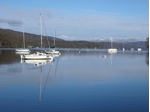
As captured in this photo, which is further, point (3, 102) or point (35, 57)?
point (35, 57)

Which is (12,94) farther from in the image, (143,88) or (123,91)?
(143,88)

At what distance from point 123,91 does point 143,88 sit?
6.43 ft

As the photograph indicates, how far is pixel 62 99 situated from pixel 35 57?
3032 centimetres

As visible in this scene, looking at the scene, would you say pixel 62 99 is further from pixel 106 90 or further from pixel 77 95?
pixel 106 90

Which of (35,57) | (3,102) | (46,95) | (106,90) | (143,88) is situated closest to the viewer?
(3,102)

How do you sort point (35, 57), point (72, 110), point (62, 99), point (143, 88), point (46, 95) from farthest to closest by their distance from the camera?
point (35, 57)
point (143, 88)
point (46, 95)
point (62, 99)
point (72, 110)

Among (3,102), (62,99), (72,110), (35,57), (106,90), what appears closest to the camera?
(72,110)

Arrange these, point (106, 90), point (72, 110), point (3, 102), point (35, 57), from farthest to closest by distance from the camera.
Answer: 1. point (35, 57)
2. point (106, 90)
3. point (3, 102)
4. point (72, 110)

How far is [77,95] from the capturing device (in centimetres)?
1440

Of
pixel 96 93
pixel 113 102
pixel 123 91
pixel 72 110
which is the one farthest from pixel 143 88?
pixel 72 110

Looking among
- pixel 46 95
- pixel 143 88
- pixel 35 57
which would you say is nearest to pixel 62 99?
pixel 46 95

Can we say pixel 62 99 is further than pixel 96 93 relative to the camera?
No

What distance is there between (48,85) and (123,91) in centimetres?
506

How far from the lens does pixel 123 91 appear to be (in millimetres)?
15945
